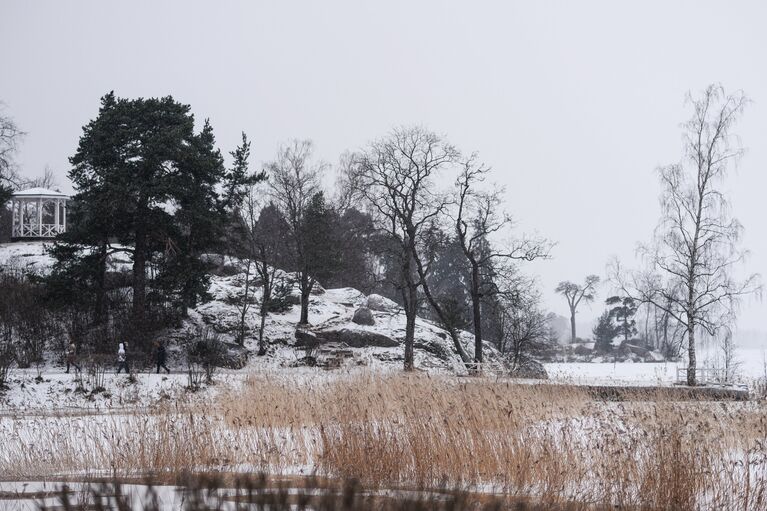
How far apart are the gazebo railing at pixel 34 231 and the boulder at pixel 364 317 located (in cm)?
2075

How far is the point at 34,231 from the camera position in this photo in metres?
50.6

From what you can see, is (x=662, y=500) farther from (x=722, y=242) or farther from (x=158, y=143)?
(x=158, y=143)

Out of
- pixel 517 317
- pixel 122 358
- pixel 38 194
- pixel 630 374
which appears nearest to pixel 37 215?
pixel 38 194

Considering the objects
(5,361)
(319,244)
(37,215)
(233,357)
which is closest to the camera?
(5,361)

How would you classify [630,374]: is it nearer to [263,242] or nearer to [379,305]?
[379,305]

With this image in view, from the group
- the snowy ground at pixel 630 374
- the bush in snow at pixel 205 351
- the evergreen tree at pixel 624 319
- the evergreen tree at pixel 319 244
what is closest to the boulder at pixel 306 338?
the evergreen tree at pixel 319 244

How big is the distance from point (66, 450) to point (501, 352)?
101ft

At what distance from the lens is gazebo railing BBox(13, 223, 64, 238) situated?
49.9 m

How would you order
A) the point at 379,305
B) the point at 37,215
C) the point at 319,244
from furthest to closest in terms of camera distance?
the point at 37,215, the point at 379,305, the point at 319,244

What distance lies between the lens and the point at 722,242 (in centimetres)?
3191

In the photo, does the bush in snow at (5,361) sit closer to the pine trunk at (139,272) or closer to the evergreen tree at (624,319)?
the pine trunk at (139,272)

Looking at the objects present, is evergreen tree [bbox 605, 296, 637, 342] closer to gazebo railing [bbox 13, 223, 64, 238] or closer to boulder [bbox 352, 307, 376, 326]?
boulder [bbox 352, 307, 376, 326]

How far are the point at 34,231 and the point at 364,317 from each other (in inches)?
923

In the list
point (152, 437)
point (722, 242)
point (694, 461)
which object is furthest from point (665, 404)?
point (722, 242)
